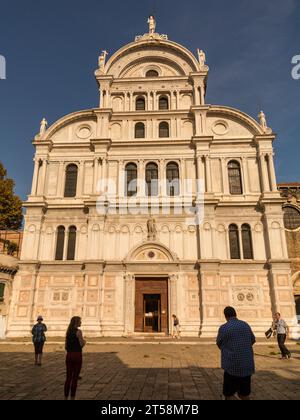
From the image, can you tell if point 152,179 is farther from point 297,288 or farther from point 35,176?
point 297,288

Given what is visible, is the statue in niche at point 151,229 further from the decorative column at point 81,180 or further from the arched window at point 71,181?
the arched window at point 71,181

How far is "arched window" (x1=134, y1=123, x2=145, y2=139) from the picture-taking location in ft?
88.3

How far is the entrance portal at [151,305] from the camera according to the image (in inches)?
862

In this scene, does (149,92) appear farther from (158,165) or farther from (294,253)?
(294,253)

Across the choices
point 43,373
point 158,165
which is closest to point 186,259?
point 158,165

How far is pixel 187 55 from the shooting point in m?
28.6

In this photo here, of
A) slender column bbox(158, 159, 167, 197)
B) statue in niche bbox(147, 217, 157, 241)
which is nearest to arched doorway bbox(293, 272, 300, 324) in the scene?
statue in niche bbox(147, 217, 157, 241)

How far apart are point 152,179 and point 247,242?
845 cm

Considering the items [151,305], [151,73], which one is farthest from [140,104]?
[151,305]

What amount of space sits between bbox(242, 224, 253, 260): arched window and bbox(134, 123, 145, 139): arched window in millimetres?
10959

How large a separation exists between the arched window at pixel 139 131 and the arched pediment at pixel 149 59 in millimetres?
5256

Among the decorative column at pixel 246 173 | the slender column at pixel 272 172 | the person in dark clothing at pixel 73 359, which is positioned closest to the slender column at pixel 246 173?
the decorative column at pixel 246 173

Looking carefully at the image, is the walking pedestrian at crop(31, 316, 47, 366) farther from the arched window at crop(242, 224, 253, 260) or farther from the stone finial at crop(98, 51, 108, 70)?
the stone finial at crop(98, 51, 108, 70)

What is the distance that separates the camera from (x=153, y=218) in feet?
77.6
